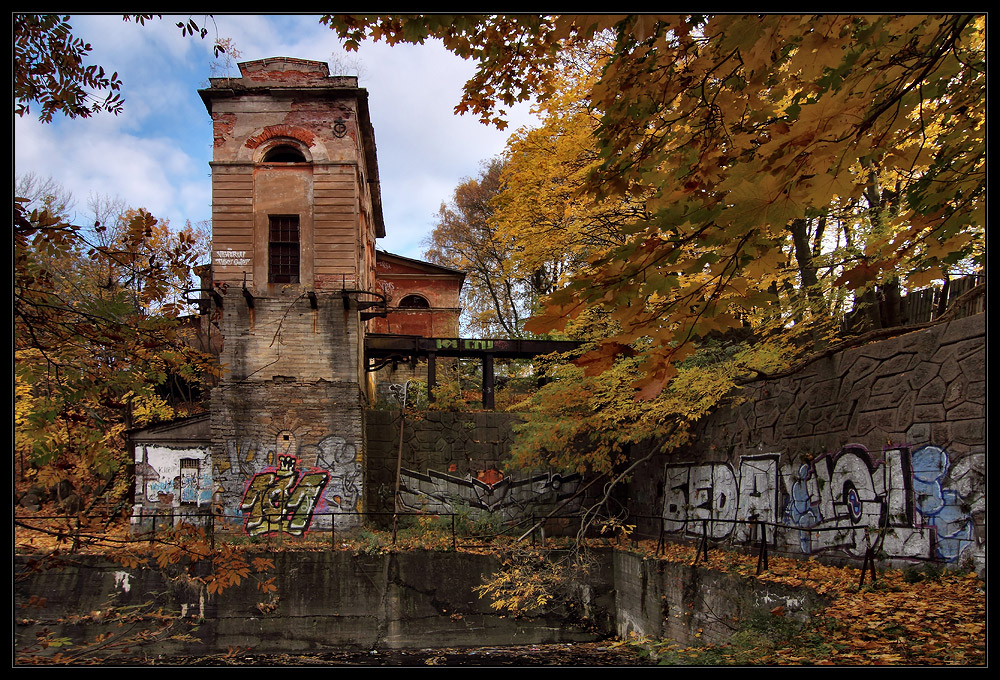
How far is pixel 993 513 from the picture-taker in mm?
3803

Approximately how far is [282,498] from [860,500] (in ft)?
42.4

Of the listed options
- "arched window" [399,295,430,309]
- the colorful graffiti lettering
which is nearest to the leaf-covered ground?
the colorful graffiti lettering

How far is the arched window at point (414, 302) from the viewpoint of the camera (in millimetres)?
30484

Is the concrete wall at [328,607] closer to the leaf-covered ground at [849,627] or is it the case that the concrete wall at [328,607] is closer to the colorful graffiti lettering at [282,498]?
the leaf-covered ground at [849,627]

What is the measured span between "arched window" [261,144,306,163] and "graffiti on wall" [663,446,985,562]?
13093 mm

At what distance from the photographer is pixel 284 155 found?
1806 cm

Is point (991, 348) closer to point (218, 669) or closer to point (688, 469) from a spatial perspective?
point (218, 669)

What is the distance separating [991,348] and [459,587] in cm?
1291

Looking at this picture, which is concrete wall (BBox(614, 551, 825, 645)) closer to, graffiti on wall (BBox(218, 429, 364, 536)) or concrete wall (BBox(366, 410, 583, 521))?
concrete wall (BBox(366, 410, 583, 521))

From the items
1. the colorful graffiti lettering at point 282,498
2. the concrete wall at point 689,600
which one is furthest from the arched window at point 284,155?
the concrete wall at point 689,600

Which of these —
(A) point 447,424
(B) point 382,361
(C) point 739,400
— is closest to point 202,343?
(B) point 382,361

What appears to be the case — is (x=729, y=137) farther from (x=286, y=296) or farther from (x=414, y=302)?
(x=414, y=302)

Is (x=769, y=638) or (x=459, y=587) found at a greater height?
(x=769, y=638)

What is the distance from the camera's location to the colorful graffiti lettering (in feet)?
54.1
